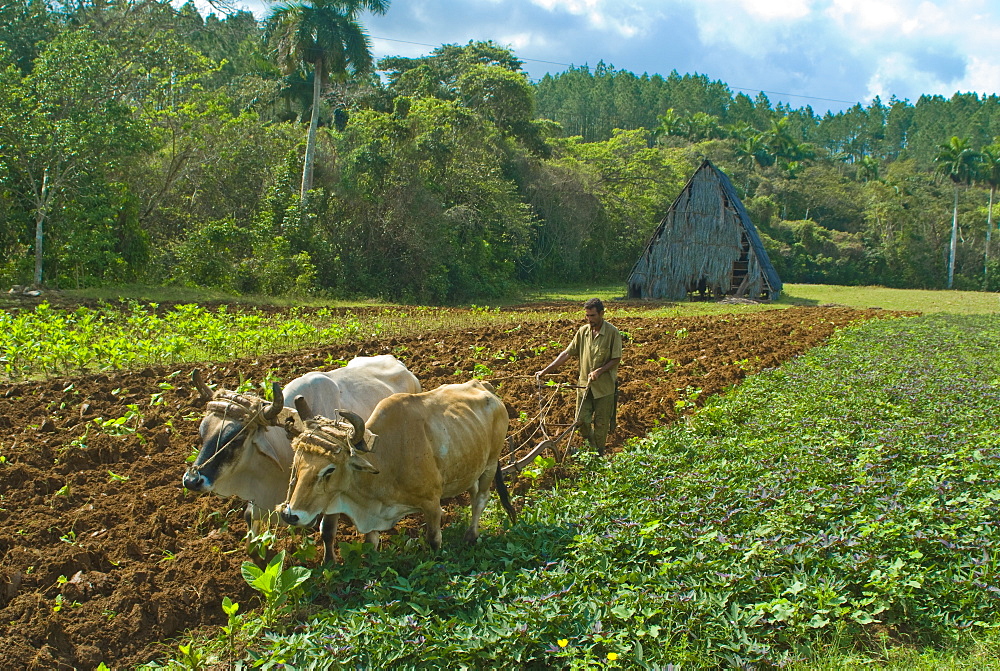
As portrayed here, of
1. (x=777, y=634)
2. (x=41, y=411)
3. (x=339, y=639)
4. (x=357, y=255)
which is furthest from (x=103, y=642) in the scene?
(x=357, y=255)

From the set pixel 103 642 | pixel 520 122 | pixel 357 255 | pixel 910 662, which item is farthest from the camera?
pixel 520 122

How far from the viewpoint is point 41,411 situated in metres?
9.23

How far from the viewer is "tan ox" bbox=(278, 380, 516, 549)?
4.66 m

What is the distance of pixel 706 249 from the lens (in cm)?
3472

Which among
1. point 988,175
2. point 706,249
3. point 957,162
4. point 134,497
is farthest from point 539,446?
point 988,175

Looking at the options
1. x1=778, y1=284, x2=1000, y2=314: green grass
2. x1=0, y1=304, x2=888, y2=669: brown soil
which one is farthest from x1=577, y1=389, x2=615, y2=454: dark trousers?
x1=778, y1=284, x2=1000, y2=314: green grass

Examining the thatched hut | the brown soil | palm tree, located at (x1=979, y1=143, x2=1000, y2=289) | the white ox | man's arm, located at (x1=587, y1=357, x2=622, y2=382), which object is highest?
palm tree, located at (x1=979, y1=143, x2=1000, y2=289)

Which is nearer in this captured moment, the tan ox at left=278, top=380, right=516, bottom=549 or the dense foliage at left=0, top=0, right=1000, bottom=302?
the tan ox at left=278, top=380, right=516, bottom=549

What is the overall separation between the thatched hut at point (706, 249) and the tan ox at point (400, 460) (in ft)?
99.1

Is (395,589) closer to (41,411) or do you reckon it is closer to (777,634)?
(777,634)

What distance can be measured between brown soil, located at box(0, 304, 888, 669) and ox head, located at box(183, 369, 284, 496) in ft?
2.28

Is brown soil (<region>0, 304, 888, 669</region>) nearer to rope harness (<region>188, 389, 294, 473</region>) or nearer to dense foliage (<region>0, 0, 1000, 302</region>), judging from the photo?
rope harness (<region>188, 389, 294, 473</region>)

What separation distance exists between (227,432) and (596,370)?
147 inches

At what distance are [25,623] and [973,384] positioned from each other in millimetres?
11042
